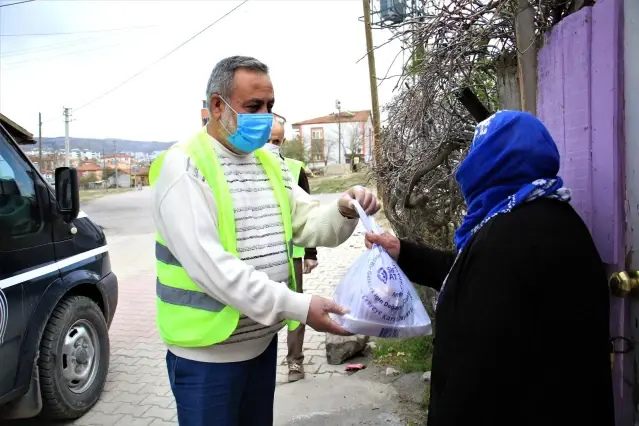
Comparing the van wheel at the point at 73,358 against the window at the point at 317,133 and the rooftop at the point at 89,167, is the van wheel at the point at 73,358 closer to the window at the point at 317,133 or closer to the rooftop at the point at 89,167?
the window at the point at 317,133

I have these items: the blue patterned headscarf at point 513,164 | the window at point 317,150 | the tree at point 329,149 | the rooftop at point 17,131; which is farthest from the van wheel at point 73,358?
the tree at point 329,149

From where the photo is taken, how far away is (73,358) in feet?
11.6

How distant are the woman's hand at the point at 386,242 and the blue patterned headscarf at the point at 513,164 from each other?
0.53 m

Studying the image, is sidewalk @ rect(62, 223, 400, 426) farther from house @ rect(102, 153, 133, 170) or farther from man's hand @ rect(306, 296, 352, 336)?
house @ rect(102, 153, 133, 170)

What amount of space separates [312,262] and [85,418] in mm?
2046

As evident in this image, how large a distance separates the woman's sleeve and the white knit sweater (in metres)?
0.50

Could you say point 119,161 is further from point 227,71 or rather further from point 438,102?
point 227,71

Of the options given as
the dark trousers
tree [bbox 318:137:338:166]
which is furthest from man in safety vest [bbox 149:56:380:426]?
tree [bbox 318:137:338:166]

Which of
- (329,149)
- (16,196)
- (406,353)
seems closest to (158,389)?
(16,196)

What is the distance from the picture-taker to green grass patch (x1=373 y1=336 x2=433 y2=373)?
4055 millimetres

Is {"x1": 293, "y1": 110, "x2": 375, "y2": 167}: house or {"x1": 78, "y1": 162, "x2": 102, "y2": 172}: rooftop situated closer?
{"x1": 293, "y1": 110, "x2": 375, "y2": 167}: house

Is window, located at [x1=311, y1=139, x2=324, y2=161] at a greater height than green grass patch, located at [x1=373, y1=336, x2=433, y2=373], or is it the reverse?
window, located at [x1=311, y1=139, x2=324, y2=161]

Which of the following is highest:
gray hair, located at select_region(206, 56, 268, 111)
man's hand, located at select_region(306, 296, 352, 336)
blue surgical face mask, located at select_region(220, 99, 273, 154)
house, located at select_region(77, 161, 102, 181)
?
house, located at select_region(77, 161, 102, 181)

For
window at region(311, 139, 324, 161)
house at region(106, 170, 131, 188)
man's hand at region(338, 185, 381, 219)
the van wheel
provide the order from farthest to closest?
house at region(106, 170, 131, 188), window at region(311, 139, 324, 161), the van wheel, man's hand at region(338, 185, 381, 219)
